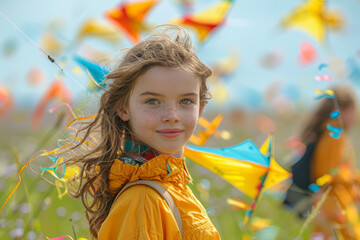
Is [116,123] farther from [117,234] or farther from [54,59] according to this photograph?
→ [117,234]

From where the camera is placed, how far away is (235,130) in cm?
1041

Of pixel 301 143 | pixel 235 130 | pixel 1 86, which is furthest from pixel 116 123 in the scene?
pixel 235 130

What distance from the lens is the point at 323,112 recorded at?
4.18m

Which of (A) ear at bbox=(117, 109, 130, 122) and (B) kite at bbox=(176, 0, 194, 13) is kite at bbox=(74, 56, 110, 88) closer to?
(A) ear at bbox=(117, 109, 130, 122)

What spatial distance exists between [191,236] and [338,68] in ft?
4.39

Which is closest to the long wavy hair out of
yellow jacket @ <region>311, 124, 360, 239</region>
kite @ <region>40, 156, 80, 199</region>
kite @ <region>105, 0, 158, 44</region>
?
yellow jacket @ <region>311, 124, 360, 239</region>

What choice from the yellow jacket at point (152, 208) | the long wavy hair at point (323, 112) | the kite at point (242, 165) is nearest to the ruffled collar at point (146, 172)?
the yellow jacket at point (152, 208)

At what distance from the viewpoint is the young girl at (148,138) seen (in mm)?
1522

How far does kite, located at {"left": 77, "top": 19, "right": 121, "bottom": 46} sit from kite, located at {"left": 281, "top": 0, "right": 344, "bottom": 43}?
115 cm

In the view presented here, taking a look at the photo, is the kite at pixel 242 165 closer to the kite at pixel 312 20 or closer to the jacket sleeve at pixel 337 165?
the kite at pixel 312 20

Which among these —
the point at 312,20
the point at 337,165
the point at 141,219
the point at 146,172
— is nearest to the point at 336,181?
the point at 337,165

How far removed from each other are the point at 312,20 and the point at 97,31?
150 centimetres

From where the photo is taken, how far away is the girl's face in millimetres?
1603

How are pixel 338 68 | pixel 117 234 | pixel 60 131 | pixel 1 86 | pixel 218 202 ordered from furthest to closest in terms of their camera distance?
1. pixel 218 202
2. pixel 1 86
3. pixel 338 68
4. pixel 60 131
5. pixel 117 234
